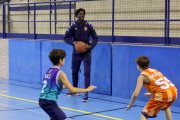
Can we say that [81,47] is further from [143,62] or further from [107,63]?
[143,62]

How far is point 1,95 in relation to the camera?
1026 centimetres

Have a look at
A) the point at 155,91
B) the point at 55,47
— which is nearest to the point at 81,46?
the point at 55,47

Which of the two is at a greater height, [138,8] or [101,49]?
[138,8]

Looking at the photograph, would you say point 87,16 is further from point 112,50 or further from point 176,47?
point 176,47

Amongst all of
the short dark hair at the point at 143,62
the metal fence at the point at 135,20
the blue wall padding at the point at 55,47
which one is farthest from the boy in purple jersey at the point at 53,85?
the blue wall padding at the point at 55,47

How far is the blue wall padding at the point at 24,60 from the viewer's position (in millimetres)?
12578

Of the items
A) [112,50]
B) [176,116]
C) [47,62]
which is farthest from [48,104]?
[47,62]

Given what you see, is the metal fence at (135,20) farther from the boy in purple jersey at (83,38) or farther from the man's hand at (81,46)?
the man's hand at (81,46)

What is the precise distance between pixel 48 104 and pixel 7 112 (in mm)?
2728

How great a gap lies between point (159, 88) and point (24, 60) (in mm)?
7609

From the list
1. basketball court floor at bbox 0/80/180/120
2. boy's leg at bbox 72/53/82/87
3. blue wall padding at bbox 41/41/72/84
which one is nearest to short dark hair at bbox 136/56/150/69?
basketball court floor at bbox 0/80/180/120

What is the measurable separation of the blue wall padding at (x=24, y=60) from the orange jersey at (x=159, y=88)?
6.76m

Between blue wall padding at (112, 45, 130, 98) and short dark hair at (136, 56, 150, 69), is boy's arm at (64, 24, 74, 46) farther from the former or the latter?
short dark hair at (136, 56, 150, 69)

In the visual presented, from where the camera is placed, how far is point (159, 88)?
6.11m
